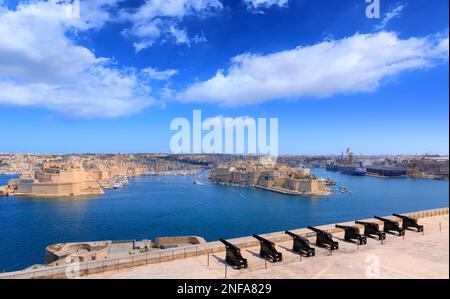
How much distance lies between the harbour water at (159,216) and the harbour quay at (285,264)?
7.53 metres

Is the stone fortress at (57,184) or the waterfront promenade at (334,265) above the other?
the waterfront promenade at (334,265)

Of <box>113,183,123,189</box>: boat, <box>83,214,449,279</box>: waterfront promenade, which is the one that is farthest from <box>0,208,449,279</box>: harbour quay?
<box>113,183,123,189</box>: boat

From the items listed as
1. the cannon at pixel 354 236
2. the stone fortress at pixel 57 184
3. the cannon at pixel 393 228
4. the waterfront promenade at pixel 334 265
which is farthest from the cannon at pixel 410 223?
the stone fortress at pixel 57 184

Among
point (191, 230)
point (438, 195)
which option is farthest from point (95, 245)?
point (438, 195)

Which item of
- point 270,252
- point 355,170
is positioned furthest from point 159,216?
point 355,170

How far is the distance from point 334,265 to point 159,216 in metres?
16.5

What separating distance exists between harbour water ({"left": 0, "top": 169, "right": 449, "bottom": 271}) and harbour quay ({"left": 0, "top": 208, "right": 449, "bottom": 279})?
7.53 m

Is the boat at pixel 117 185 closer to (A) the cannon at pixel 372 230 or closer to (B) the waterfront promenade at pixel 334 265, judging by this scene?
(B) the waterfront promenade at pixel 334 265

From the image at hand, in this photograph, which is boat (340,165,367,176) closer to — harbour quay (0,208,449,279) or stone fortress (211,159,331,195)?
stone fortress (211,159,331,195)

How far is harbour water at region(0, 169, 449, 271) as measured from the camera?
15.3m

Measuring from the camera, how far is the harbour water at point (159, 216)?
50.1 ft

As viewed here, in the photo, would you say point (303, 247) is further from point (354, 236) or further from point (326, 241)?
point (354, 236)
